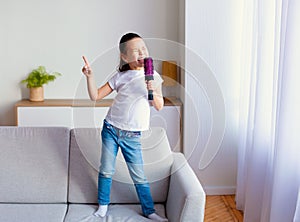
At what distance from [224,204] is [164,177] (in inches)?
44.0

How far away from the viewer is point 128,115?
6.73 ft

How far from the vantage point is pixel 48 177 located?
94.3 inches

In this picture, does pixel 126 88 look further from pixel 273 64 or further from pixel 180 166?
pixel 273 64

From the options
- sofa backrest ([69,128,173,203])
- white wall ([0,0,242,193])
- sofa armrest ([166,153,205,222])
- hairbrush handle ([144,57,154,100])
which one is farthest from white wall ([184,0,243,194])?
hairbrush handle ([144,57,154,100])

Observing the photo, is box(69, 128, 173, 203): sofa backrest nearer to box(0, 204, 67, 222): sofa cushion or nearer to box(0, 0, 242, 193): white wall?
box(0, 204, 67, 222): sofa cushion

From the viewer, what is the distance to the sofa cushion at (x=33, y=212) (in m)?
2.17

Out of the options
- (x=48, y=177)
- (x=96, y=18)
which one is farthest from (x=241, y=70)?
(x=48, y=177)

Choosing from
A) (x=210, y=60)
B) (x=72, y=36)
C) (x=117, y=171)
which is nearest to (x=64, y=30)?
(x=72, y=36)

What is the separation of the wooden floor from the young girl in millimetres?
999

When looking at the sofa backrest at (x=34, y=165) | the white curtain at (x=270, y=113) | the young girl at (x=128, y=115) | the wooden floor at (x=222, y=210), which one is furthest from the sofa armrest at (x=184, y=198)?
the wooden floor at (x=222, y=210)

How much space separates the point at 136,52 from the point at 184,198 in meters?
0.70

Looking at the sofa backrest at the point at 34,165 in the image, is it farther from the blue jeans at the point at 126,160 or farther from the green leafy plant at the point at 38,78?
the green leafy plant at the point at 38,78

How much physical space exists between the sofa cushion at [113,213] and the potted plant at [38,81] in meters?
1.58

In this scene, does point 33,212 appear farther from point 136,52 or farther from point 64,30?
point 64,30
